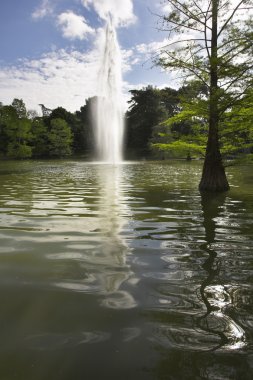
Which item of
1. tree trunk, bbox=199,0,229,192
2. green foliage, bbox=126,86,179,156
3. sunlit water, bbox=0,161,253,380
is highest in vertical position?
green foliage, bbox=126,86,179,156

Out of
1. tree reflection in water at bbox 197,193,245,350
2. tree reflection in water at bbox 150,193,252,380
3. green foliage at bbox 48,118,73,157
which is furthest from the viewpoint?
green foliage at bbox 48,118,73,157

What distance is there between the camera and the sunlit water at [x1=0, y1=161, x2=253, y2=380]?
7.47 feet

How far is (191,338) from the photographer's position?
8.38 ft

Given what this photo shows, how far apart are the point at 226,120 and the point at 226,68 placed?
2.08m

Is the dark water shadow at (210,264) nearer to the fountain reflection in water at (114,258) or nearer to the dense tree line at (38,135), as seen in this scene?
the fountain reflection in water at (114,258)

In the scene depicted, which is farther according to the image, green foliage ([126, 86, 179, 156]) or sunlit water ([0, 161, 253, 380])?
green foliage ([126, 86, 179, 156])

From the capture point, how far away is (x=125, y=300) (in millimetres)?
3244

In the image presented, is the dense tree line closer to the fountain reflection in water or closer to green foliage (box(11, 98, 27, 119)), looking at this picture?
green foliage (box(11, 98, 27, 119))

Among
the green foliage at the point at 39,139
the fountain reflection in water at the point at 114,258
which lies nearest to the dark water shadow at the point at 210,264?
the fountain reflection in water at the point at 114,258

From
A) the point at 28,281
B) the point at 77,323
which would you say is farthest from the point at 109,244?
the point at 77,323

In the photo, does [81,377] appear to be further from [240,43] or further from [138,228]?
[240,43]

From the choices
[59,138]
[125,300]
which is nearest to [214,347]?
[125,300]

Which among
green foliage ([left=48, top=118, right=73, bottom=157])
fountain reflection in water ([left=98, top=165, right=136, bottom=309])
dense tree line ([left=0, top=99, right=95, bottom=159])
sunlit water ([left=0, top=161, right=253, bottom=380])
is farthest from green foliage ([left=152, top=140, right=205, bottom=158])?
green foliage ([left=48, top=118, right=73, bottom=157])

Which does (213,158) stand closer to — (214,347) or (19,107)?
(214,347)
